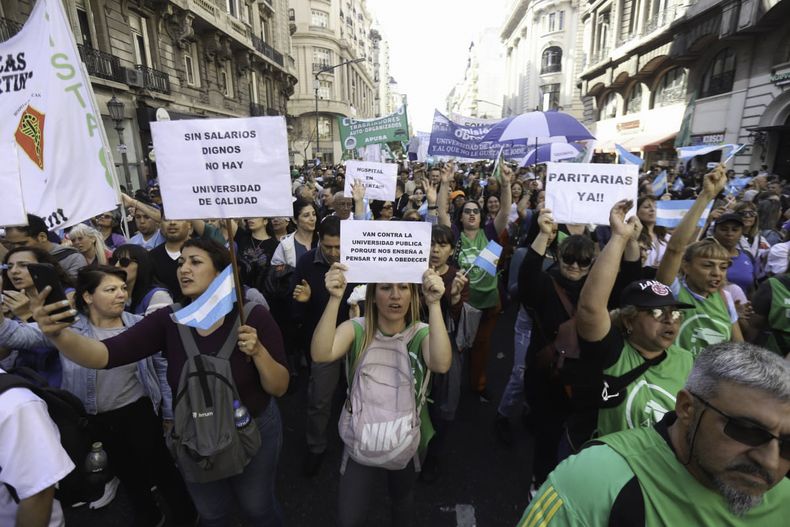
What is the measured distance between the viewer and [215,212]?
2.26m

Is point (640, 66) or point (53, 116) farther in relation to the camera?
point (640, 66)

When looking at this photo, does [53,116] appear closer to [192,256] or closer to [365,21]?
[192,256]

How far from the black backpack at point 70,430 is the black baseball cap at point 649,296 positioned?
267 cm

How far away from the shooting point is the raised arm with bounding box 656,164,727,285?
2674mm

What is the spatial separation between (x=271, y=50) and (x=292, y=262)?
30.8 metres

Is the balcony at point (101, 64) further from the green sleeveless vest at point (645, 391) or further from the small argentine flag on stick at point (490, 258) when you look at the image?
the green sleeveless vest at point (645, 391)

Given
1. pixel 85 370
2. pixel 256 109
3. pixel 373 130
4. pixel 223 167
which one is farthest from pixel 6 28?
pixel 256 109

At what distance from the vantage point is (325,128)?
50.8 m

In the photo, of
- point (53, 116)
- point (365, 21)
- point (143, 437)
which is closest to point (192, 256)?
point (143, 437)

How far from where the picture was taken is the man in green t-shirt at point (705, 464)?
1086 mm

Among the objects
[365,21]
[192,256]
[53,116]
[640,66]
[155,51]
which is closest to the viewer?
[192,256]

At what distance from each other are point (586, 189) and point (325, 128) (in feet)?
169

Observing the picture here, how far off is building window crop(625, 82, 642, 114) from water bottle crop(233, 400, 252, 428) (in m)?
31.5

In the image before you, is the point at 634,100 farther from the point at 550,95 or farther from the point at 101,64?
the point at 101,64
